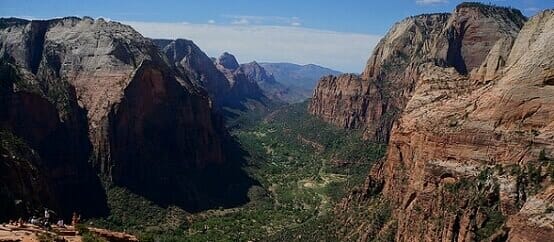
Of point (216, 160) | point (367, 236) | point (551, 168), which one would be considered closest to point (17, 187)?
point (367, 236)

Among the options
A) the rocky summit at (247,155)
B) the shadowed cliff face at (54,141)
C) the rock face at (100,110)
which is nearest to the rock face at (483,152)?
the rocky summit at (247,155)

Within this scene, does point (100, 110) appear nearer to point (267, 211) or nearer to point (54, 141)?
point (54, 141)

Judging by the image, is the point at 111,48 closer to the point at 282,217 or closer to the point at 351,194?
the point at 282,217

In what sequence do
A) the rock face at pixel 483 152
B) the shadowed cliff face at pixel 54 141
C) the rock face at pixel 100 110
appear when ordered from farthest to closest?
the rock face at pixel 100 110 < the shadowed cliff face at pixel 54 141 < the rock face at pixel 483 152

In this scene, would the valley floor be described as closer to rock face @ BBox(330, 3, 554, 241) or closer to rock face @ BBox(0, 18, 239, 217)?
rock face @ BBox(0, 18, 239, 217)

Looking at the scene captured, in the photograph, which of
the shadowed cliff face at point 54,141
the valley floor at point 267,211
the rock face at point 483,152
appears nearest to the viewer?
the rock face at point 483,152

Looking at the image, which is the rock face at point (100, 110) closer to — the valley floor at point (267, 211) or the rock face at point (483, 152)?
the valley floor at point (267, 211)

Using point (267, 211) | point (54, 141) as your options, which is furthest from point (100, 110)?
point (267, 211)
